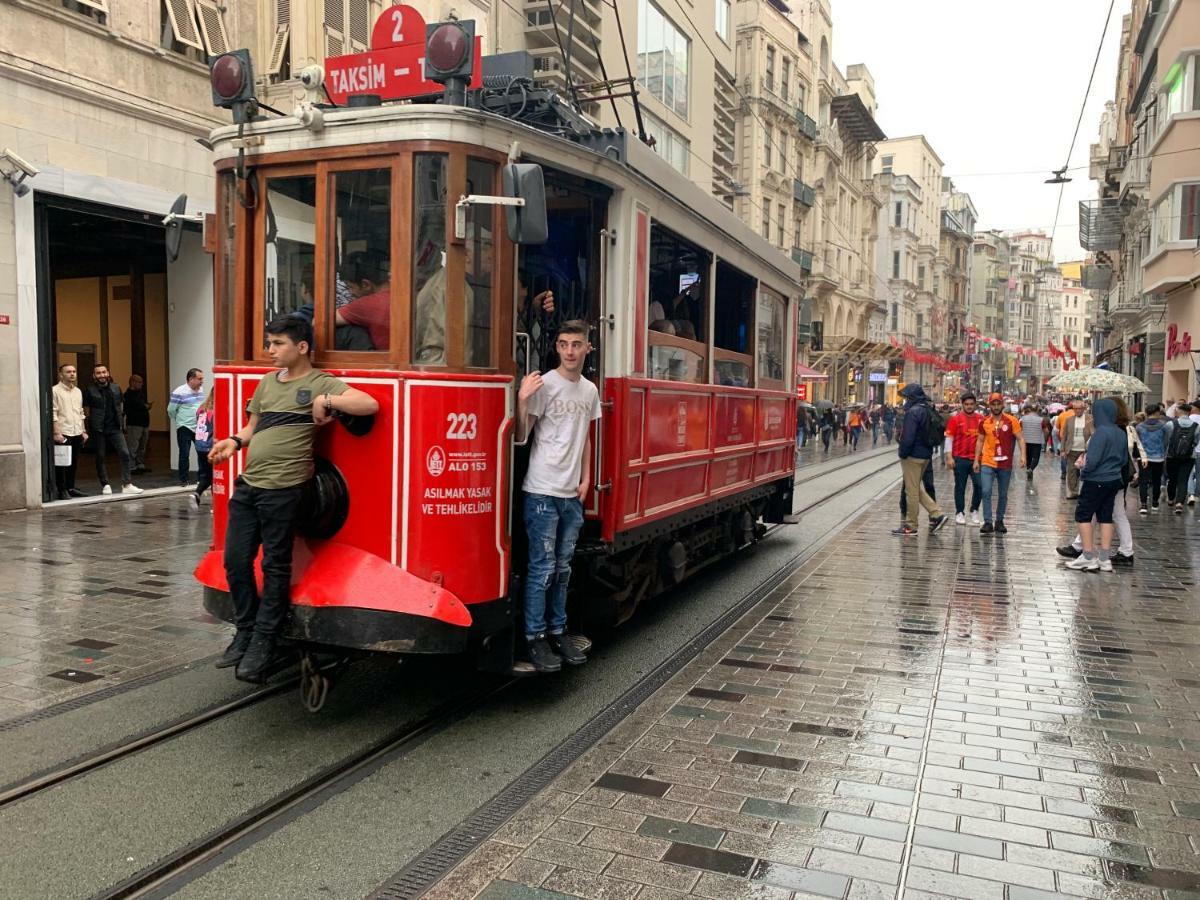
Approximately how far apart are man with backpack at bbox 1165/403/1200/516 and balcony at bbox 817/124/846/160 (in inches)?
1360

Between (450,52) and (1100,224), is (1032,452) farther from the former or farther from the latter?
(1100,224)

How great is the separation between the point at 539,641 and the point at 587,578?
86cm

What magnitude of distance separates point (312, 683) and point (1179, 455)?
14.6 m

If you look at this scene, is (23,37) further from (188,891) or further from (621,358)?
(188,891)

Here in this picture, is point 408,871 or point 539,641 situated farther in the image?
point 539,641

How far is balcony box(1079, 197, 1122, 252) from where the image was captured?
124 ft

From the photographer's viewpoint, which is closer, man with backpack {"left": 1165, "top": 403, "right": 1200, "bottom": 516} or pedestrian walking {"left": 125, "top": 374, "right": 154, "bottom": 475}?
man with backpack {"left": 1165, "top": 403, "right": 1200, "bottom": 516}

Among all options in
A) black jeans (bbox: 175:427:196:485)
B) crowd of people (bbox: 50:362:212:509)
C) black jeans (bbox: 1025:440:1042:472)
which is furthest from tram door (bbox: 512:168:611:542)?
black jeans (bbox: 1025:440:1042:472)

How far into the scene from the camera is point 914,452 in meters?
12.0

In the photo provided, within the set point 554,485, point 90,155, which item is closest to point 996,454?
point 554,485

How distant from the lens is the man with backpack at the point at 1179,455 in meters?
14.9

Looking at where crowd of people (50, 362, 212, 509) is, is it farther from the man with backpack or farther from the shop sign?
the shop sign

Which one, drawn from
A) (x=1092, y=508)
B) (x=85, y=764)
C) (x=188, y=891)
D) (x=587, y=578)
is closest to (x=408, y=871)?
(x=188, y=891)

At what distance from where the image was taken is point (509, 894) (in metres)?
3.21
